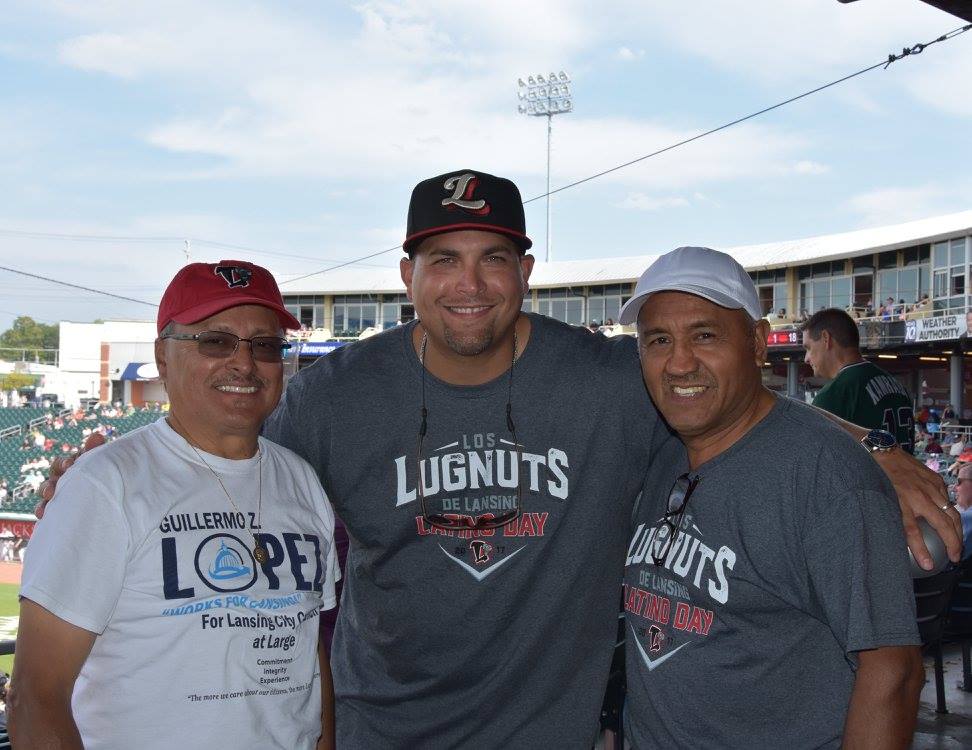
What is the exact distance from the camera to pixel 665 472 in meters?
2.19

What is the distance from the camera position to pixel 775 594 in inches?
71.9

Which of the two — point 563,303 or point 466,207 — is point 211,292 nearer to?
point 466,207

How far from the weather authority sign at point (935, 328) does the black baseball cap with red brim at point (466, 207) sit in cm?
2561

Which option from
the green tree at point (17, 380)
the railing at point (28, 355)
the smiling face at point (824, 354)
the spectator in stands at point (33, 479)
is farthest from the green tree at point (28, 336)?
the smiling face at point (824, 354)

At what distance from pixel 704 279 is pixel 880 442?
66cm

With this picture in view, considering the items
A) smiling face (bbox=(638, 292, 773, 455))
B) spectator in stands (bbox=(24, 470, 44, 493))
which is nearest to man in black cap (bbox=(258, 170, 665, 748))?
smiling face (bbox=(638, 292, 773, 455))

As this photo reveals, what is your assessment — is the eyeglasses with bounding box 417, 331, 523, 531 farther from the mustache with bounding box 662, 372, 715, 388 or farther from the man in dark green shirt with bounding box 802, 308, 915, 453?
the man in dark green shirt with bounding box 802, 308, 915, 453

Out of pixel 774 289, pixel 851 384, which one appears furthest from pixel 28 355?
pixel 851 384

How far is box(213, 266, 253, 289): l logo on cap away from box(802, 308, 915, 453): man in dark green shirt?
15.8 feet

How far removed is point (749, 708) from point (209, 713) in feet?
3.58

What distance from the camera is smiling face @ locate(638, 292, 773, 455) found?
200cm

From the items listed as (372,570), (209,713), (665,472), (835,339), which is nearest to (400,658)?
(372,570)

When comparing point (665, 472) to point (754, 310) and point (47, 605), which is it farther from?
point (47, 605)

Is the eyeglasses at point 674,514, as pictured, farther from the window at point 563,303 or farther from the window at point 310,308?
the window at point 310,308
